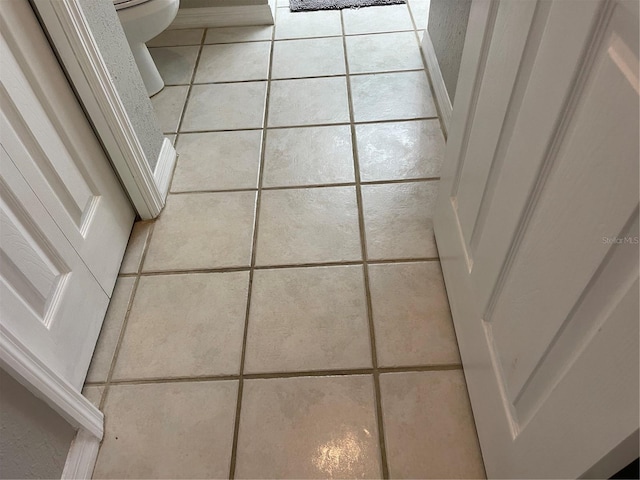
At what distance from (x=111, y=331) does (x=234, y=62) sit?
1.33 meters

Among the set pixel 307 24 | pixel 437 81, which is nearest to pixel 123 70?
pixel 437 81

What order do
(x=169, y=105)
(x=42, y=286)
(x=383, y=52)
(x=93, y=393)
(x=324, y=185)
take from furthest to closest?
(x=383, y=52), (x=169, y=105), (x=324, y=185), (x=93, y=393), (x=42, y=286)

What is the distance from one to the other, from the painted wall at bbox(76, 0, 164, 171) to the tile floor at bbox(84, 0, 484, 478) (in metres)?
0.18

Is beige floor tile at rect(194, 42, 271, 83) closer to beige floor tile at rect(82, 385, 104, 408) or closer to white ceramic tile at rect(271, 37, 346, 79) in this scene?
white ceramic tile at rect(271, 37, 346, 79)

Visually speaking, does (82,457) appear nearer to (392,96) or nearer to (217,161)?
(217,161)

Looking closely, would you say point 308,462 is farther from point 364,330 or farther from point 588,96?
point 588,96

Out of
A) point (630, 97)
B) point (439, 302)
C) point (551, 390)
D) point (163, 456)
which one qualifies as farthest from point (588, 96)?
point (163, 456)

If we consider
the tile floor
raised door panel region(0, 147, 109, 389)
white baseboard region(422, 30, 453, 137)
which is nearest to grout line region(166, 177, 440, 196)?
the tile floor

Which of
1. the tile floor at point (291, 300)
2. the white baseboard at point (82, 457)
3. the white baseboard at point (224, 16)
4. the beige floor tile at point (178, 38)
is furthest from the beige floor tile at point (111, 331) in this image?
the white baseboard at point (224, 16)

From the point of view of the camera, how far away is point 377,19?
2.31 meters

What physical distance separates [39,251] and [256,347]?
52 centimetres

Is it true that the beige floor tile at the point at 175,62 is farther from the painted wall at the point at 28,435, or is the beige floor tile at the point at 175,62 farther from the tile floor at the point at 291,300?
the painted wall at the point at 28,435

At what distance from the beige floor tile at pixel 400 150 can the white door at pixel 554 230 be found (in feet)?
1.95

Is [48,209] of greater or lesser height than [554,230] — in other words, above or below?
below
